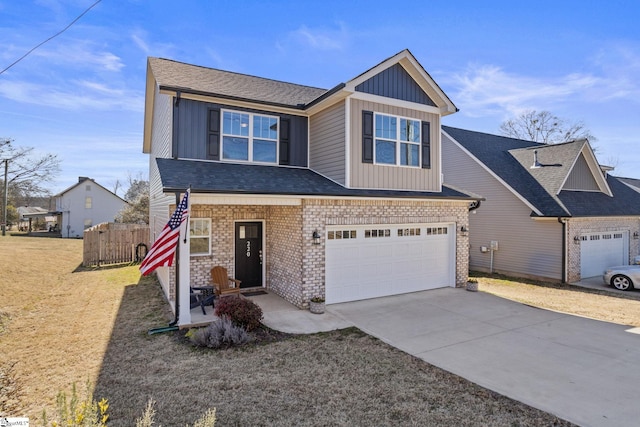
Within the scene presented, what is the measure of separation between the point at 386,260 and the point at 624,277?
9305 millimetres

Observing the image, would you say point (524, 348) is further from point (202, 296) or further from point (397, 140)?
point (202, 296)

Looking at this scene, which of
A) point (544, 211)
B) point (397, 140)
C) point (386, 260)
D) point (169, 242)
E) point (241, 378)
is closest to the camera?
point (241, 378)

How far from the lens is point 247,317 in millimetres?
7133

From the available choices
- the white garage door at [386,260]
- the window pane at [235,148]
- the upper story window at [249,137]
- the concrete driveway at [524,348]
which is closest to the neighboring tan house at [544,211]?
the white garage door at [386,260]

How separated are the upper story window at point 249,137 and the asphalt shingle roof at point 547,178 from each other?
10.7 meters

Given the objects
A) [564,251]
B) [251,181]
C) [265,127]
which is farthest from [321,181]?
[564,251]

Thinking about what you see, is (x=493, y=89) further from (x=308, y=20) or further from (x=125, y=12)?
(x=125, y=12)

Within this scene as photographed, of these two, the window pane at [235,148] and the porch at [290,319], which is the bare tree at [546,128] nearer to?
the window pane at [235,148]

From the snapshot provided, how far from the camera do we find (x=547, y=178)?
1565 centimetres

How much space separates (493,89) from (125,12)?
15.7 m

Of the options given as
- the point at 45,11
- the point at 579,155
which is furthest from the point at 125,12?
the point at 579,155

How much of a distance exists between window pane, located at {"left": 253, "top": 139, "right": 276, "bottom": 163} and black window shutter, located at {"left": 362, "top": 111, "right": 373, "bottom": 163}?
2922mm

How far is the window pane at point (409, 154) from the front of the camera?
10.9 meters

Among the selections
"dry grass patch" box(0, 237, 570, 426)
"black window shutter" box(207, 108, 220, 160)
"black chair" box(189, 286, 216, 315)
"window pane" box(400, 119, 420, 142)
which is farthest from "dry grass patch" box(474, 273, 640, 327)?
"black window shutter" box(207, 108, 220, 160)
